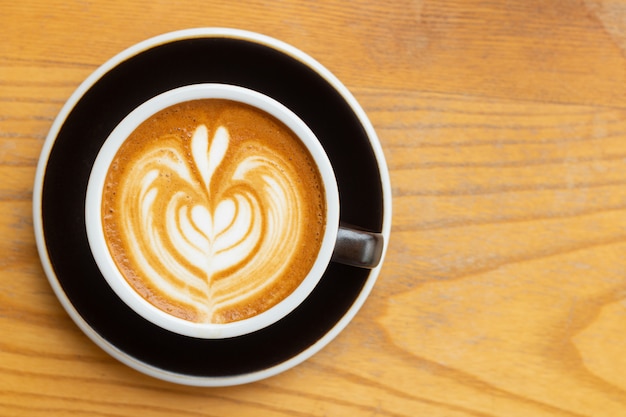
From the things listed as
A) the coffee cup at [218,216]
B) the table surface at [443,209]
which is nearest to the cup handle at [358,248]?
the coffee cup at [218,216]

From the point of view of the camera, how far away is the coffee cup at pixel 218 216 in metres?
0.89

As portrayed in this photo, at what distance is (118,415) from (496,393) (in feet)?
2.01

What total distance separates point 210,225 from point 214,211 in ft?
0.07

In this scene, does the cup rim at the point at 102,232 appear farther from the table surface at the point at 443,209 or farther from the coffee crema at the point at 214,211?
the table surface at the point at 443,209

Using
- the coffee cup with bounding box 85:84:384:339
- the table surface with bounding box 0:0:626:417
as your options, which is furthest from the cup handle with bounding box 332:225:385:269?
the table surface with bounding box 0:0:626:417

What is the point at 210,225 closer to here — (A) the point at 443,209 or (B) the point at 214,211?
(B) the point at 214,211

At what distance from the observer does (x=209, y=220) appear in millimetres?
912

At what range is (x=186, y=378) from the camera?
→ 961mm

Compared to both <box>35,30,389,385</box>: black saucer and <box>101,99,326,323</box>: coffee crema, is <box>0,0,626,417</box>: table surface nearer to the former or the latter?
<box>35,30,389,385</box>: black saucer

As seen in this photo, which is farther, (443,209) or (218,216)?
(443,209)

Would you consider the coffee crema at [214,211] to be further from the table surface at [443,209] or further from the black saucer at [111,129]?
the table surface at [443,209]

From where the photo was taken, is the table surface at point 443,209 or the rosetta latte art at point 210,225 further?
the table surface at point 443,209

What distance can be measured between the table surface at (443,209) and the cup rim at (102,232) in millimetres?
183

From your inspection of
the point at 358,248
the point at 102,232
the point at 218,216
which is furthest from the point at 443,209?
the point at 102,232
